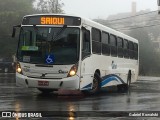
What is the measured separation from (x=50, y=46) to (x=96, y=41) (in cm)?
282

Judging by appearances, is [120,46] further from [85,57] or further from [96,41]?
[85,57]

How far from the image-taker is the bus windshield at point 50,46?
53.6 feet

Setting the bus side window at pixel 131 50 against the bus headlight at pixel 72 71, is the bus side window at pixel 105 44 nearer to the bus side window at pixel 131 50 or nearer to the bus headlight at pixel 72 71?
the bus headlight at pixel 72 71

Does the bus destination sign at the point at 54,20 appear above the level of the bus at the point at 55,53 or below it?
above

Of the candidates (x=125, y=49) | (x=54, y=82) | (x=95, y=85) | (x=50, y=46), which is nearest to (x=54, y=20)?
(x=50, y=46)

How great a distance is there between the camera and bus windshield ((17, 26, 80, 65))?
16.3m

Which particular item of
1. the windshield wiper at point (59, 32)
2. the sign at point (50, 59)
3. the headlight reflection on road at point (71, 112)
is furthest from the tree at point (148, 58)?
the headlight reflection on road at point (71, 112)

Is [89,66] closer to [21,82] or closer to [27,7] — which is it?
[21,82]

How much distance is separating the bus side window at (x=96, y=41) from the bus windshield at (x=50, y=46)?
1.72 m

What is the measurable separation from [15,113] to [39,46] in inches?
221

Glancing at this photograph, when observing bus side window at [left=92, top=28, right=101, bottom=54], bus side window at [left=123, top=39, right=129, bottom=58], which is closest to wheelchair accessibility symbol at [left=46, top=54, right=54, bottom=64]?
bus side window at [left=92, top=28, right=101, bottom=54]

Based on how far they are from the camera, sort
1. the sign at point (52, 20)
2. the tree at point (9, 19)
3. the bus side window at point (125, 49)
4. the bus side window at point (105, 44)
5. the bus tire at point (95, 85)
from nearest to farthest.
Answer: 1. the sign at point (52, 20)
2. the bus tire at point (95, 85)
3. the bus side window at point (105, 44)
4. the bus side window at point (125, 49)
5. the tree at point (9, 19)

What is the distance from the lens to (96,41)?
61.1ft

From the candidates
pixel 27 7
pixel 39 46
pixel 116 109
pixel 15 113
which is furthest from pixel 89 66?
pixel 27 7
